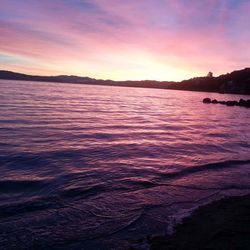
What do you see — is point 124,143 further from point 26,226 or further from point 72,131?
point 26,226

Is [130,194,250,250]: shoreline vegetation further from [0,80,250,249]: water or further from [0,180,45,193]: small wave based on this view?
[0,180,45,193]: small wave

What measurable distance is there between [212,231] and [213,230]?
0.06m

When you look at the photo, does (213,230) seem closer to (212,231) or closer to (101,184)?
(212,231)

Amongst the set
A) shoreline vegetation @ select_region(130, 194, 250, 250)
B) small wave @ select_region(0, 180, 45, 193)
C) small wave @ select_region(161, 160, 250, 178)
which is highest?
shoreline vegetation @ select_region(130, 194, 250, 250)

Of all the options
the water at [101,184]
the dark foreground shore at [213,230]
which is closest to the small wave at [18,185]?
the water at [101,184]

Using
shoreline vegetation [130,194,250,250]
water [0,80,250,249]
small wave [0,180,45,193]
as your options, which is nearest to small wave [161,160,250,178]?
water [0,80,250,249]

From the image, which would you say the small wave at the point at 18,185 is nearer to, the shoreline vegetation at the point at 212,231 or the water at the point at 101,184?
the water at the point at 101,184

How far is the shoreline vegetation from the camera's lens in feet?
20.0

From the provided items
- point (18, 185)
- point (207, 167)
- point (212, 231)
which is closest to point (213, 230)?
point (212, 231)

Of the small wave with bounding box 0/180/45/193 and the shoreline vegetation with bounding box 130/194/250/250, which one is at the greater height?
the shoreline vegetation with bounding box 130/194/250/250

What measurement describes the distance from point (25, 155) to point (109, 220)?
25.2 feet

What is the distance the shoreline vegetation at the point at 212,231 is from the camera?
6.11m

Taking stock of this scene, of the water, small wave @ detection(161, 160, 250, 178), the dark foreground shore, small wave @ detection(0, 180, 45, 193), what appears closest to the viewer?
the dark foreground shore

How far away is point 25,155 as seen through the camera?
14.0m
